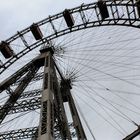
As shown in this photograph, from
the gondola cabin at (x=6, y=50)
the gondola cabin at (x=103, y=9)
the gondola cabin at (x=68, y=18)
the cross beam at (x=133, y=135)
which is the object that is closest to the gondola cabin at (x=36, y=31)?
the gondola cabin at (x=6, y=50)

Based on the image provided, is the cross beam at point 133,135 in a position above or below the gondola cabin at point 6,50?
below

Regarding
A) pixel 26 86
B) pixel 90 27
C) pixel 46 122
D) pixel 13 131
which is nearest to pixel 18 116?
pixel 13 131

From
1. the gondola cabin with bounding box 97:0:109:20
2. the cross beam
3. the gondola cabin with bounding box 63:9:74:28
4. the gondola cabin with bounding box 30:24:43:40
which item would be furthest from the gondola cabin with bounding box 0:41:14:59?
the cross beam

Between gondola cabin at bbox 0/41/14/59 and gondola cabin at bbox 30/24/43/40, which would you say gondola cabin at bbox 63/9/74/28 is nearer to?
gondola cabin at bbox 30/24/43/40

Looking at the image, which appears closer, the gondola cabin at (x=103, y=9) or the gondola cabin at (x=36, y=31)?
the gondola cabin at (x=103, y=9)

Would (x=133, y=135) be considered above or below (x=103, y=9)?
below

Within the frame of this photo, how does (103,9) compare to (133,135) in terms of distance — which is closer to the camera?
(133,135)

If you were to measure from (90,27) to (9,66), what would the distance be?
6.31m

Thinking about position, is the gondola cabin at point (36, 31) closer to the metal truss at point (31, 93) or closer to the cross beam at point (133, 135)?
the metal truss at point (31, 93)

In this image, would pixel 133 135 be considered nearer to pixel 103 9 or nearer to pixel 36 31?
pixel 103 9

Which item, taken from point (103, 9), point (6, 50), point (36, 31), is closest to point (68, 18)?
point (36, 31)

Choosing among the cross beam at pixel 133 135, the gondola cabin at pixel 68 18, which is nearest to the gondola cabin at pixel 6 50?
the gondola cabin at pixel 68 18

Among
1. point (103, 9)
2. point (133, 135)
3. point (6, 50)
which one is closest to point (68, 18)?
point (103, 9)

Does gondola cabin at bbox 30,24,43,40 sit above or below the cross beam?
above
